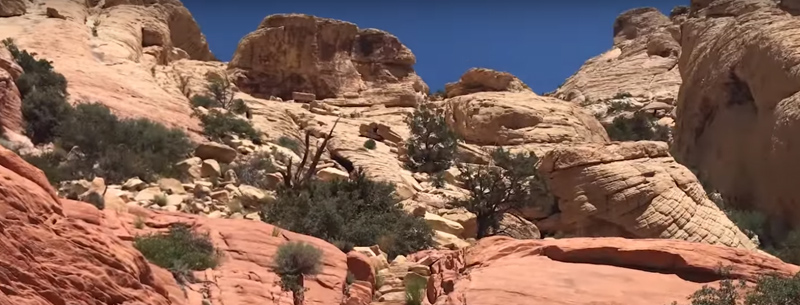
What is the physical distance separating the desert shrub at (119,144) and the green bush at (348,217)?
2805 millimetres

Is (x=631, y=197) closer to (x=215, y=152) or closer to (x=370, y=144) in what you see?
(x=215, y=152)

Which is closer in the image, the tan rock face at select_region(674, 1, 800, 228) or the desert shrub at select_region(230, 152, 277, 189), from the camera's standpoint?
the desert shrub at select_region(230, 152, 277, 189)

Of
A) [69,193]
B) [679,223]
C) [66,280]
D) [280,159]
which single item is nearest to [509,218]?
[679,223]

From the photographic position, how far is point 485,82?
4347 cm

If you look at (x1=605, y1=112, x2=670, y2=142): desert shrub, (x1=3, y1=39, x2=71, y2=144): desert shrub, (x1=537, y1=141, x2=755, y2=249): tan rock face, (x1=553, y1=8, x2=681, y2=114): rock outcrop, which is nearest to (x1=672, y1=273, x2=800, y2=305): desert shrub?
(x1=537, y1=141, x2=755, y2=249): tan rock face

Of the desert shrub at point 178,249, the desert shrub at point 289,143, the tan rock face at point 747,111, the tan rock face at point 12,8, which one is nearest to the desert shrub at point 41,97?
the desert shrub at point 289,143

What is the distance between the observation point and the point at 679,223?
17.8m

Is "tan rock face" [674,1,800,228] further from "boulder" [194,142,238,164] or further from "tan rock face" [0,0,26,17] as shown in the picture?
"tan rock face" [0,0,26,17]

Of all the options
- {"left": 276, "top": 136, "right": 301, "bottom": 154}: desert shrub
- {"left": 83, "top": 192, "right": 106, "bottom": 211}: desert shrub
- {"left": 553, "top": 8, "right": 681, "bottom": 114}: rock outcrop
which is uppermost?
{"left": 553, "top": 8, "right": 681, "bottom": 114}: rock outcrop

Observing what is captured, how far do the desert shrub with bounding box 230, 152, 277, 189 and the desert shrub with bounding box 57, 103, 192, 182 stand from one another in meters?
1.39

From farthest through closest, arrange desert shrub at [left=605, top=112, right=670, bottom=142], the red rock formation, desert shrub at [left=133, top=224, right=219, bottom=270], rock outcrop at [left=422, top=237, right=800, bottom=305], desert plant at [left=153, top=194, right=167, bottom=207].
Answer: desert shrub at [left=605, top=112, right=670, bottom=142] < desert plant at [left=153, top=194, right=167, bottom=207] < desert shrub at [left=133, top=224, right=219, bottom=270] < rock outcrop at [left=422, top=237, right=800, bottom=305] < the red rock formation

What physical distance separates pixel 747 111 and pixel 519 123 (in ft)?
36.3

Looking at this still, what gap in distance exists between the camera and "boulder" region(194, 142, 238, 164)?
843 inches

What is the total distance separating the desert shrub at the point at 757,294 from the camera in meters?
8.38
